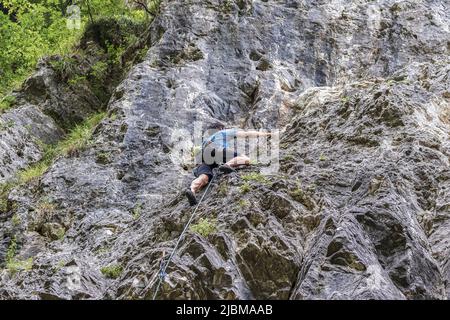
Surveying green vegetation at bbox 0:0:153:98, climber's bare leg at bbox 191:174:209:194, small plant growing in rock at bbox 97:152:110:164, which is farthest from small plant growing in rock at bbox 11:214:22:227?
green vegetation at bbox 0:0:153:98

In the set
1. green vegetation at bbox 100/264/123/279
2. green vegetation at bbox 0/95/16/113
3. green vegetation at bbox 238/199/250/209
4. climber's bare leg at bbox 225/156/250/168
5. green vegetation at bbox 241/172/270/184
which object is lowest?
green vegetation at bbox 100/264/123/279

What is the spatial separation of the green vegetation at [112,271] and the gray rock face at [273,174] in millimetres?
98

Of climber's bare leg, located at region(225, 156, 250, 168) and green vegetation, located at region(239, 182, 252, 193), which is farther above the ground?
green vegetation, located at region(239, 182, 252, 193)

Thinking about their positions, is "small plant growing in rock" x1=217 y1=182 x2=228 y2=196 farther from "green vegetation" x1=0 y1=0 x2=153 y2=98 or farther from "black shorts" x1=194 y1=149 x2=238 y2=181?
"green vegetation" x1=0 y1=0 x2=153 y2=98

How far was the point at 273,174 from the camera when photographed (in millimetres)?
9195

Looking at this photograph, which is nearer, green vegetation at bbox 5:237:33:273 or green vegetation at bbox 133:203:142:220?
green vegetation at bbox 5:237:33:273

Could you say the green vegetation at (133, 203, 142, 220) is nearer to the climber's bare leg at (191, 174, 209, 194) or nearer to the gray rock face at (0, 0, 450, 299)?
the gray rock face at (0, 0, 450, 299)

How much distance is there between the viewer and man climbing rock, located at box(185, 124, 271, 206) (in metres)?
9.80

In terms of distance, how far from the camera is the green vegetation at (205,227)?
802 centimetres

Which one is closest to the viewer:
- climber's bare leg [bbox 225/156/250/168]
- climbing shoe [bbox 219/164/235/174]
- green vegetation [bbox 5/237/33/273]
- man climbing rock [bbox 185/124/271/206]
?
green vegetation [bbox 5/237/33/273]

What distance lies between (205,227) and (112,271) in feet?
5.49

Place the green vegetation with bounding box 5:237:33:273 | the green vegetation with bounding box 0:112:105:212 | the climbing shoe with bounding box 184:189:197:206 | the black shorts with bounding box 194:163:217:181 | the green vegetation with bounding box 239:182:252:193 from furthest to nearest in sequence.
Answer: the green vegetation with bounding box 0:112:105:212 < the black shorts with bounding box 194:163:217:181 < the climbing shoe with bounding box 184:189:197:206 < the green vegetation with bounding box 239:182:252:193 < the green vegetation with bounding box 5:237:33:273
